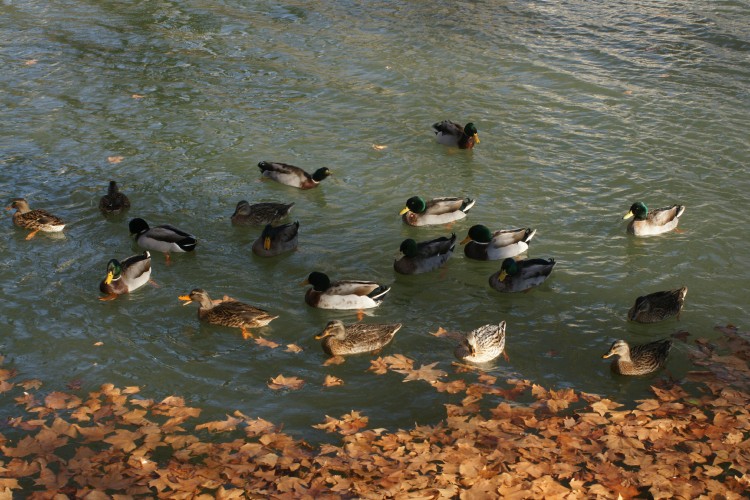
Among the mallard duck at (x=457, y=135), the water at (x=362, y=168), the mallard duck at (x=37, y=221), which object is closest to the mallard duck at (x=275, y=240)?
the water at (x=362, y=168)

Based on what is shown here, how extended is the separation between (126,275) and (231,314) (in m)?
2.11

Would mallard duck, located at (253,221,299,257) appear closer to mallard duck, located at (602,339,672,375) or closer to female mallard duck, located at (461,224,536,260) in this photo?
female mallard duck, located at (461,224,536,260)

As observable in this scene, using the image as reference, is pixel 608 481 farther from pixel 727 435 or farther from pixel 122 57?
pixel 122 57

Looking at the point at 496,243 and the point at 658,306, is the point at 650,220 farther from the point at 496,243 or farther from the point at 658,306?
the point at 658,306

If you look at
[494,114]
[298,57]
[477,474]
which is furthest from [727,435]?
[298,57]

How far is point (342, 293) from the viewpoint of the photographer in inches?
499

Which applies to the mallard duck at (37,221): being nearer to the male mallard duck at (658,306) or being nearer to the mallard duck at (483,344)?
the mallard duck at (483,344)

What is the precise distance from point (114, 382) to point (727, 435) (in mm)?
7366

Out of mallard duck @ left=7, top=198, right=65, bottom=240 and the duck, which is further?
mallard duck @ left=7, top=198, right=65, bottom=240

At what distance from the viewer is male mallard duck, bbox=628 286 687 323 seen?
1220cm

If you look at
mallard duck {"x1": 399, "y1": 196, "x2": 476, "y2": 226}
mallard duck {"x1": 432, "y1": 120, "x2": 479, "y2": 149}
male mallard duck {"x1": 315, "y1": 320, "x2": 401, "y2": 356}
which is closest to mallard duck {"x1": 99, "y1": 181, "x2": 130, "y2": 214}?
mallard duck {"x1": 399, "y1": 196, "x2": 476, "y2": 226}

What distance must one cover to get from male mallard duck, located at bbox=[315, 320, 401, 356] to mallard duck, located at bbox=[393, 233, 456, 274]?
2.19 metres

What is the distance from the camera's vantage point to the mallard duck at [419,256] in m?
13.8

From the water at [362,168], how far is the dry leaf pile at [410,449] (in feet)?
1.32
